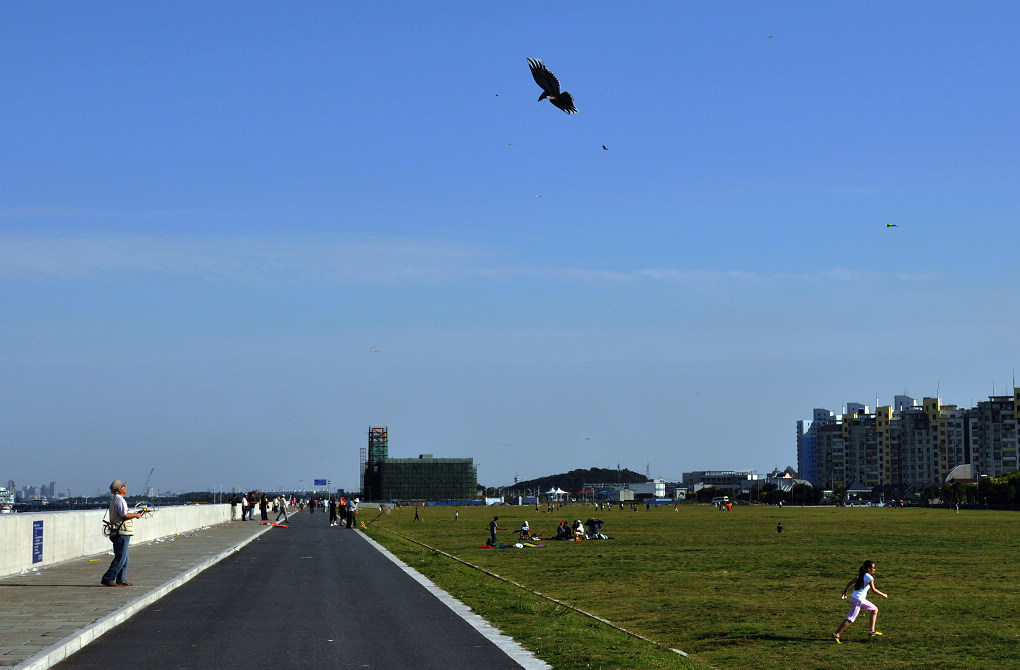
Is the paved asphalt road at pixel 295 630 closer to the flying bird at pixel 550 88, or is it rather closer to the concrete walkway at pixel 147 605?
the concrete walkway at pixel 147 605

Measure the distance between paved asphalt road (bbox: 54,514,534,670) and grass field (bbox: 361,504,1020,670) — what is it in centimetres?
104

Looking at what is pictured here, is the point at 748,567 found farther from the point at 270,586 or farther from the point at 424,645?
the point at 424,645

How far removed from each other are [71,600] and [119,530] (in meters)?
2.75

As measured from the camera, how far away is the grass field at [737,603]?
15.4 meters

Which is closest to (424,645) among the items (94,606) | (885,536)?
(94,606)

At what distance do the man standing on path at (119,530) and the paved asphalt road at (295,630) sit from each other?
1.14m

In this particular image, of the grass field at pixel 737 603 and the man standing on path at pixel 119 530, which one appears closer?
the grass field at pixel 737 603

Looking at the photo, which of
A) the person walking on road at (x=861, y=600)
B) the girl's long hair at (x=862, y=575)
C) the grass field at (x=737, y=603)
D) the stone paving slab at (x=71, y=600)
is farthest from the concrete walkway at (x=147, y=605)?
the girl's long hair at (x=862, y=575)

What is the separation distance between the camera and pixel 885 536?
57500 millimetres

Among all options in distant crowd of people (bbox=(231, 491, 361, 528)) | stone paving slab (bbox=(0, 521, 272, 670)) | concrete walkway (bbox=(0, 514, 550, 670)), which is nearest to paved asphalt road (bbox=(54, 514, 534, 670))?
concrete walkway (bbox=(0, 514, 550, 670))

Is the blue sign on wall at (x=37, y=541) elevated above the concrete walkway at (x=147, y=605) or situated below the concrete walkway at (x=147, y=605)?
above

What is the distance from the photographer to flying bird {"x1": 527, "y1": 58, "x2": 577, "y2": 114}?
24156mm

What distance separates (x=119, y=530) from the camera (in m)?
21.0

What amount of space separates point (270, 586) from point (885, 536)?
4253cm
